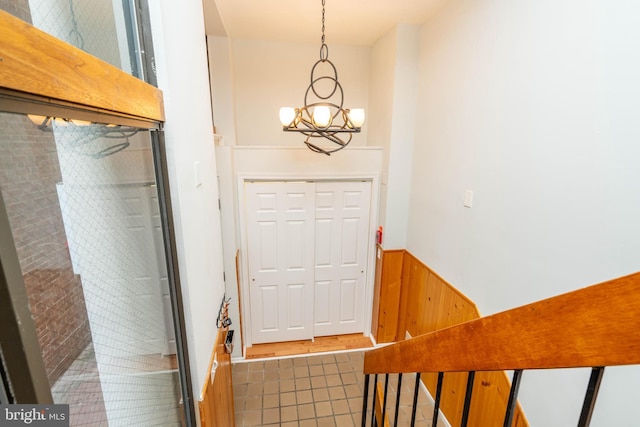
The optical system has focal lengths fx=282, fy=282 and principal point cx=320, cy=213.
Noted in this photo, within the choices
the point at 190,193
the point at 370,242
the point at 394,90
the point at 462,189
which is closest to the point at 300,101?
the point at 394,90

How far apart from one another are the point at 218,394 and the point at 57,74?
5.70 ft

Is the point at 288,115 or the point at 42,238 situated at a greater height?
the point at 288,115

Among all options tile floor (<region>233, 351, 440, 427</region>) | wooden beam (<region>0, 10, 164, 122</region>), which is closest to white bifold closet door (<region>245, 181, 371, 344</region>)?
tile floor (<region>233, 351, 440, 427</region>)

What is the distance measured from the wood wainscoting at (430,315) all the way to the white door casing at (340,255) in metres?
0.24

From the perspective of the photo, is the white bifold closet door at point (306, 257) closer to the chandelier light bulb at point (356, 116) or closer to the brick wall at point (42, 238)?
the chandelier light bulb at point (356, 116)

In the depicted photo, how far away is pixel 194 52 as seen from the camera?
4.57 ft

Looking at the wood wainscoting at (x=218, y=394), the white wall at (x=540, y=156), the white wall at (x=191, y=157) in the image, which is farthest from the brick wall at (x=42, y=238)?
the white wall at (x=540, y=156)

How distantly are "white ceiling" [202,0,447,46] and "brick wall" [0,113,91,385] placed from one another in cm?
214

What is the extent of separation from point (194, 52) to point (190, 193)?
72cm

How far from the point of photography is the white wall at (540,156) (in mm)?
1145

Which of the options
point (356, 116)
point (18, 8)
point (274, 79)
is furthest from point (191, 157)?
point (274, 79)

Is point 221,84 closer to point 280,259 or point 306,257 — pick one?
point 280,259

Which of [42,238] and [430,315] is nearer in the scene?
[42,238]

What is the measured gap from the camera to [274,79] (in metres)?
3.21
